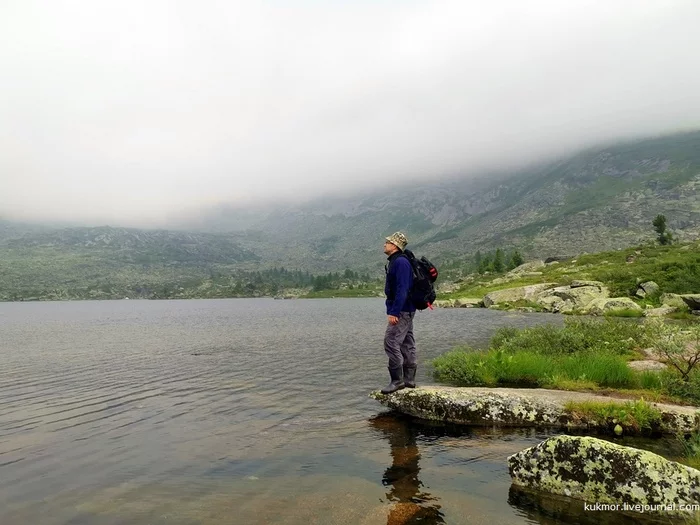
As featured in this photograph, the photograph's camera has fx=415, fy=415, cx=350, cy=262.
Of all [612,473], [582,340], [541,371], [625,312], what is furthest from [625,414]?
[625,312]

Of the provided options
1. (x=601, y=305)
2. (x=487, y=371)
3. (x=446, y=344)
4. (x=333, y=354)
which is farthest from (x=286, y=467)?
(x=601, y=305)

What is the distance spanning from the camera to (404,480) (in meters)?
9.38

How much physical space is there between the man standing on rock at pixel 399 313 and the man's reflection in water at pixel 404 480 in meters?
1.96

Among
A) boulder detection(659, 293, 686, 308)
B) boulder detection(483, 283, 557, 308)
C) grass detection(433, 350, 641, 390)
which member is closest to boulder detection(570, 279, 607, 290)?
boulder detection(483, 283, 557, 308)

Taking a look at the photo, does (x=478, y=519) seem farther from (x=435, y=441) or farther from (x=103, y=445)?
(x=103, y=445)

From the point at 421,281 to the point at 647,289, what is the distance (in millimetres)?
71455

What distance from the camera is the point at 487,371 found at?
18.1 metres

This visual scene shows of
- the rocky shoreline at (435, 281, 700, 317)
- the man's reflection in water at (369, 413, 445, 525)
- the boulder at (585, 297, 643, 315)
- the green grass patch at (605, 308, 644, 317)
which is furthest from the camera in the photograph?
the boulder at (585, 297, 643, 315)

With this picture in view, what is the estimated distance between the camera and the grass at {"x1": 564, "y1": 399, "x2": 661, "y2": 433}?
1152 cm

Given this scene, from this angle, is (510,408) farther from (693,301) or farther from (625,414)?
(693,301)

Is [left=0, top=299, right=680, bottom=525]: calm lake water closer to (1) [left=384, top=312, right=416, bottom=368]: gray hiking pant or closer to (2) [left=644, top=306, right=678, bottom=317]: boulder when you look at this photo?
(1) [left=384, top=312, right=416, bottom=368]: gray hiking pant

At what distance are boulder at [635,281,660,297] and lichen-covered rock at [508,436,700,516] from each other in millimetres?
73671

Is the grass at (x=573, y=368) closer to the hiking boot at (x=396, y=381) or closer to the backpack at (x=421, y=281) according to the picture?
the hiking boot at (x=396, y=381)

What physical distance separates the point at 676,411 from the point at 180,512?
43.3 ft
